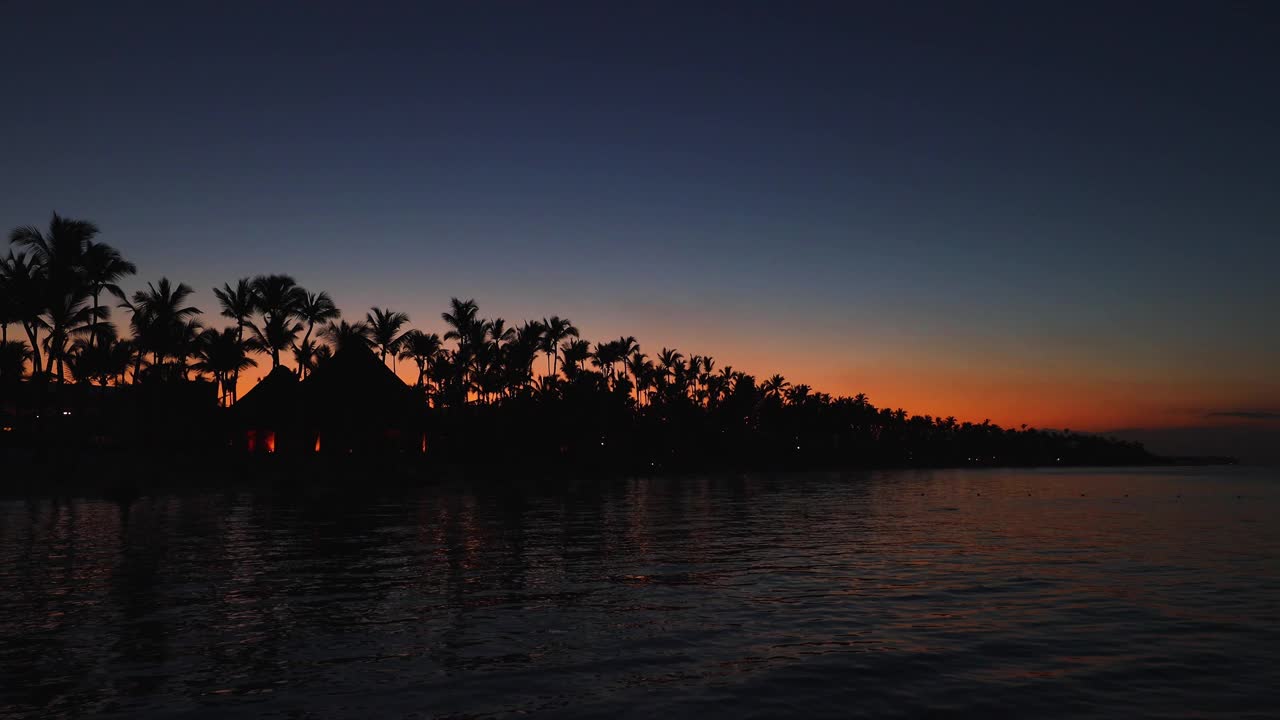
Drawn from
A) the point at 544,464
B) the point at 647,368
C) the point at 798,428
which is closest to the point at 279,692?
the point at 544,464

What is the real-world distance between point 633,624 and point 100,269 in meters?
60.2

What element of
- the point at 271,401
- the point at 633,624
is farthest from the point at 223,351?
the point at 633,624

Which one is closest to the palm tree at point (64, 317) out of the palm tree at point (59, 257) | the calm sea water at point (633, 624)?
the palm tree at point (59, 257)

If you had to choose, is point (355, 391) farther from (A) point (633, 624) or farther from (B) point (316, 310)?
(A) point (633, 624)

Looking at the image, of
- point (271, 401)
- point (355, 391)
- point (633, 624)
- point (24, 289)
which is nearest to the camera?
point (633, 624)

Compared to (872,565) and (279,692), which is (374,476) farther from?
(279,692)

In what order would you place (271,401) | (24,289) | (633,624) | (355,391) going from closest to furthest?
(633,624), (24,289), (271,401), (355,391)

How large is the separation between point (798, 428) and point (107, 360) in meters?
121

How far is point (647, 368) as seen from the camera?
135 metres

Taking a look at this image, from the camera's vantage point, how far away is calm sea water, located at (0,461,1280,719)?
32.0 feet

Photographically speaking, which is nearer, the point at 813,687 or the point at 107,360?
the point at 813,687

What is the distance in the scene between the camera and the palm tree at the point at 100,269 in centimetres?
5950

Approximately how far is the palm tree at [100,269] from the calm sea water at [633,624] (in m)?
36.2

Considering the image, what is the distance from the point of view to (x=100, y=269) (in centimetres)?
6116
